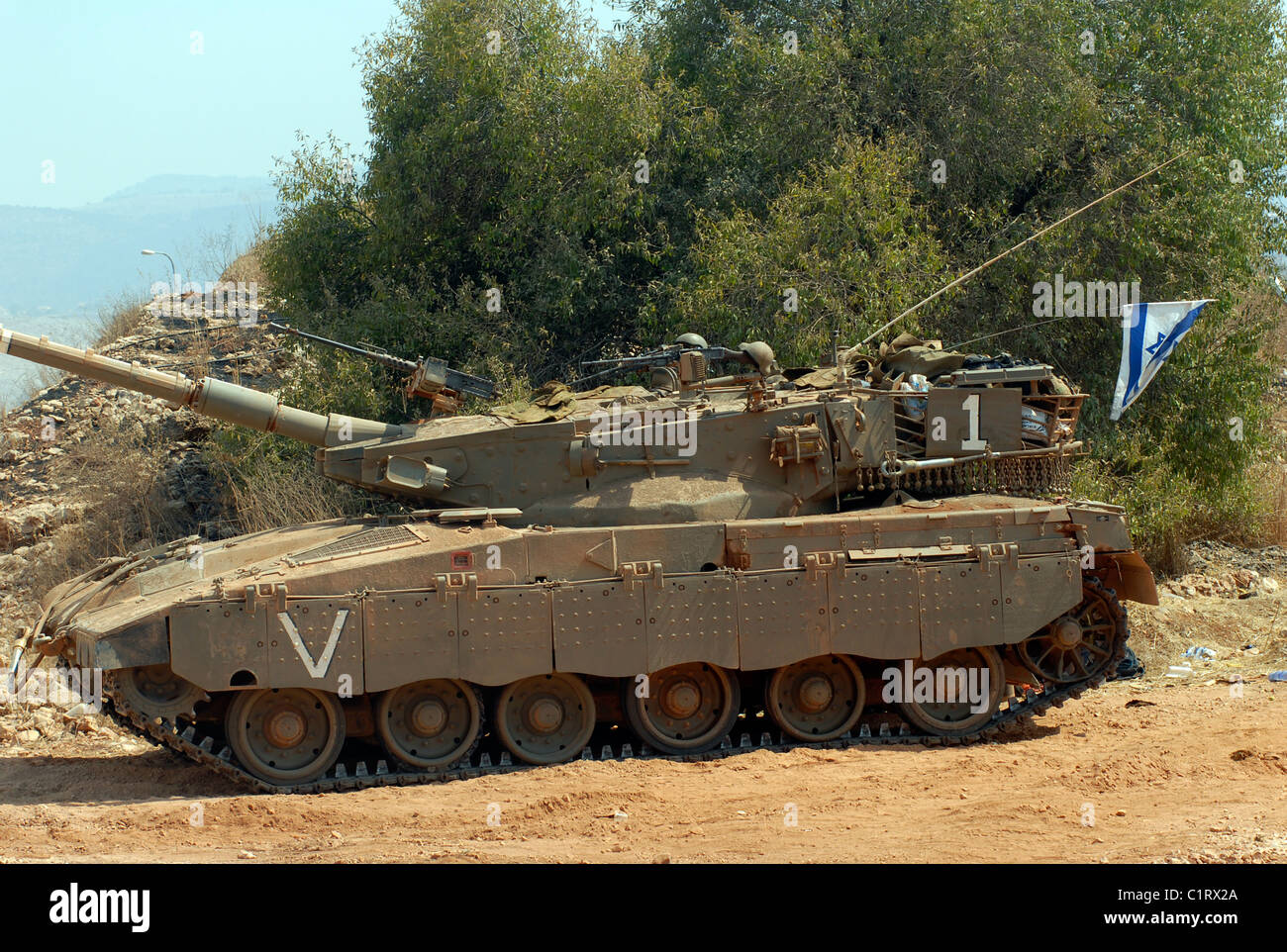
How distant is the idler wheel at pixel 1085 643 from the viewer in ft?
37.8

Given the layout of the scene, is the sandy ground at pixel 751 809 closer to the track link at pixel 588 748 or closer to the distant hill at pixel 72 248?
the track link at pixel 588 748

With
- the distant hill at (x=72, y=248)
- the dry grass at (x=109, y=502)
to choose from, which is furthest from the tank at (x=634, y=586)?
the distant hill at (x=72, y=248)

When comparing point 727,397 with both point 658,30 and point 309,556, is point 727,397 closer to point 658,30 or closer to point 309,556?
point 309,556

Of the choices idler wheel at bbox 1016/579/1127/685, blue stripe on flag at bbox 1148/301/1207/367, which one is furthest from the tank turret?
blue stripe on flag at bbox 1148/301/1207/367

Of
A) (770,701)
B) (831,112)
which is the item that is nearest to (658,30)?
(831,112)

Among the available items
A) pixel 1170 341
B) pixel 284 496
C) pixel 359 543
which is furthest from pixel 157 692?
pixel 1170 341

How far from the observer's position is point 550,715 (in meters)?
10.8

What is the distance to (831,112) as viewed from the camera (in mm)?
19000

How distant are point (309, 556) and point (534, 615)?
186cm

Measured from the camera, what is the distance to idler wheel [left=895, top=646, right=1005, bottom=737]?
1128 centimetres

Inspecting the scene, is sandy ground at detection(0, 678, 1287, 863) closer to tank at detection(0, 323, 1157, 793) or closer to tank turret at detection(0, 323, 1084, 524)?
tank at detection(0, 323, 1157, 793)

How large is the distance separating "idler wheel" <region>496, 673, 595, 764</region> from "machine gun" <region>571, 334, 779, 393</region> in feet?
9.88

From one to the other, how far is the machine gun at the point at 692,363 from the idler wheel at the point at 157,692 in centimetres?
460

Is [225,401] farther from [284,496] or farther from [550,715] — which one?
[284,496]
